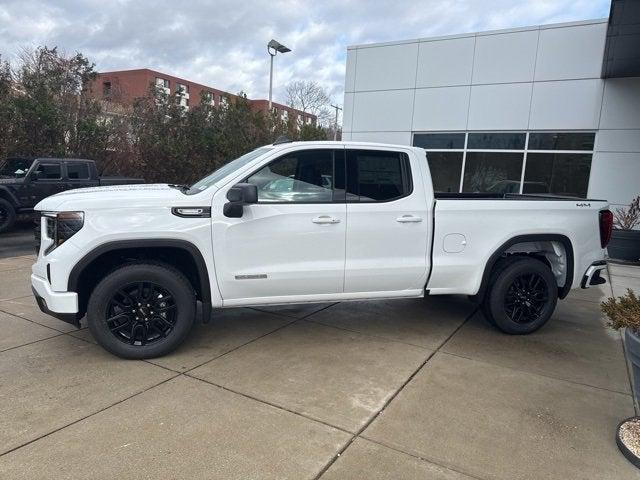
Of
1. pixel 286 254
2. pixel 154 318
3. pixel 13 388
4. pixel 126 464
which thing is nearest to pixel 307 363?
pixel 286 254

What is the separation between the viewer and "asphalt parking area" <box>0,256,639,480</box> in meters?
2.76

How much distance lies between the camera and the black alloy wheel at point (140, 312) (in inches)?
158

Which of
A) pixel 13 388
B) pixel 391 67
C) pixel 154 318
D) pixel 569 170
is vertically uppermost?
pixel 391 67

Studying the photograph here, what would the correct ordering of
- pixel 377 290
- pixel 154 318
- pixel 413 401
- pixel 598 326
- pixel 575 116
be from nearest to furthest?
pixel 413 401
pixel 154 318
pixel 377 290
pixel 598 326
pixel 575 116

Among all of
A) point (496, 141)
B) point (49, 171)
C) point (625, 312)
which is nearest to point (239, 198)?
point (625, 312)

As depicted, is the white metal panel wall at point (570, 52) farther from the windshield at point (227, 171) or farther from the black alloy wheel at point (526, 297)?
the windshield at point (227, 171)

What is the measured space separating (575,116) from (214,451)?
12076 millimetres

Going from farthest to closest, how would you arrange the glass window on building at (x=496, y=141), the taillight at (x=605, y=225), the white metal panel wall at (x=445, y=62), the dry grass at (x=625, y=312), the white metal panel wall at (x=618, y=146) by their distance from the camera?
the white metal panel wall at (x=445, y=62)
the glass window on building at (x=496, y=141)
the white metal panel wall at (x=618, y=146)
the taillight at (x=605, y=225)
the dry grass at (x=625, y=312)

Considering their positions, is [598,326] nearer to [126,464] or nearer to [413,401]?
[413,401]

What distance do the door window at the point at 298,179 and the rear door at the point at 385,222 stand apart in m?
0.22

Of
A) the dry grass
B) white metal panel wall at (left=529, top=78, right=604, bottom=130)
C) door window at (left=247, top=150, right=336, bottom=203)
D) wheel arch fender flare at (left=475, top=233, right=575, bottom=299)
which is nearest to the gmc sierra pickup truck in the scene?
door window at (left=247, top=150, right=336, bottom=203)

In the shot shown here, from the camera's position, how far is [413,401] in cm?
353

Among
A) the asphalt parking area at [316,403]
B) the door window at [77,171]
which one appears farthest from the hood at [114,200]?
the door window at [77,171]

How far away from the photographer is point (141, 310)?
13.3ft
